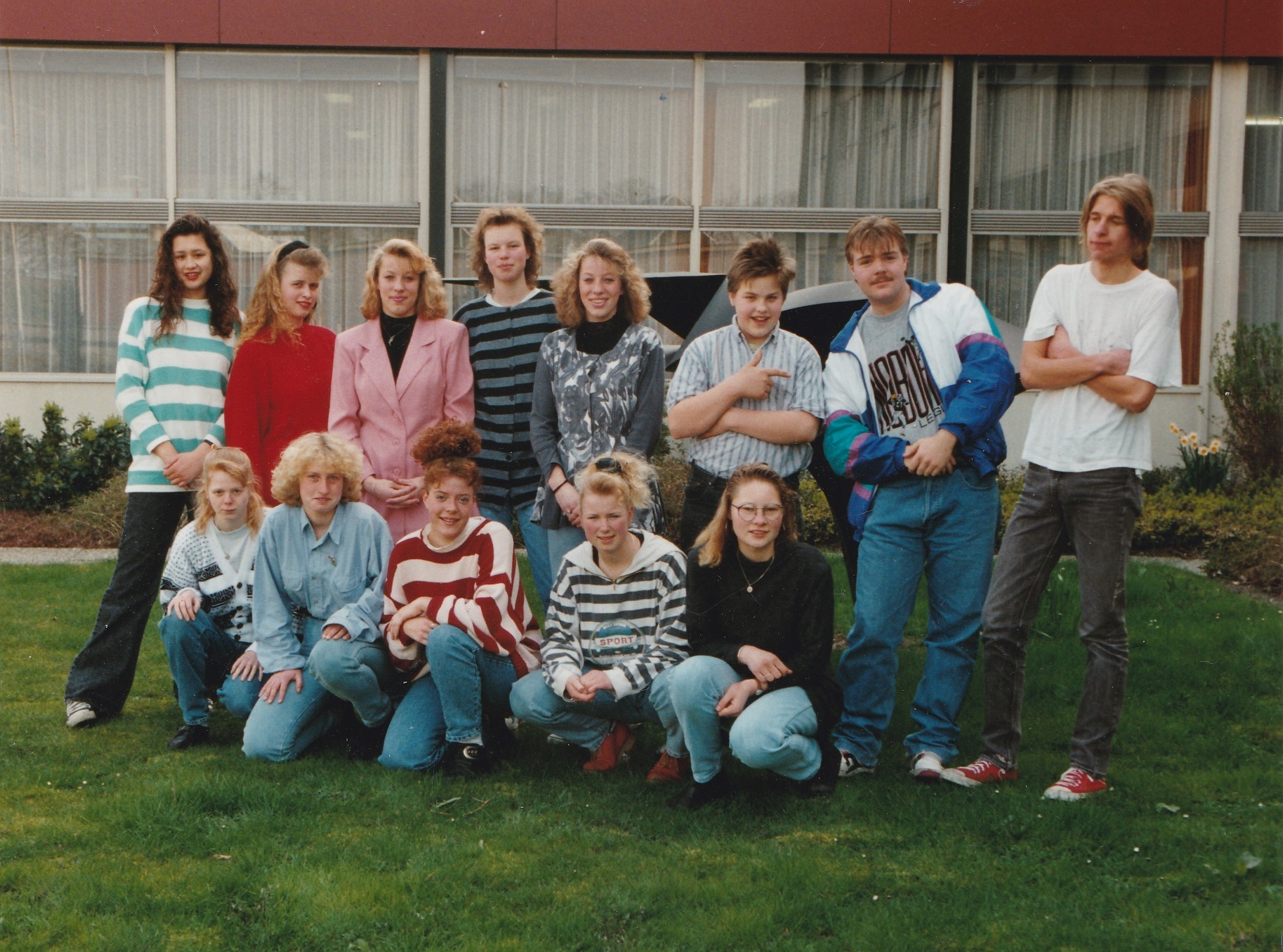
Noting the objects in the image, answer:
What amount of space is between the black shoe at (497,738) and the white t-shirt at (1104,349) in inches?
88.2

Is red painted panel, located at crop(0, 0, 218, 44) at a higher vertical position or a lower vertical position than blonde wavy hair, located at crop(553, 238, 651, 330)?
higher

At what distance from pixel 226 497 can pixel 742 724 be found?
2288mm

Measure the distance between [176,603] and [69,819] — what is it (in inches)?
42.2

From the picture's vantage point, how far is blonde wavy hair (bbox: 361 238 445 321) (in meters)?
5.15

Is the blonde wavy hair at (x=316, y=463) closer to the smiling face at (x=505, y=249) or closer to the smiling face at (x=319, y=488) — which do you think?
the smiling face at (x=319, y=488)

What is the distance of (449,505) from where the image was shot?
181 inches

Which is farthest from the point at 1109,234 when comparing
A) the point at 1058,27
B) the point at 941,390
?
the point at 1058,27

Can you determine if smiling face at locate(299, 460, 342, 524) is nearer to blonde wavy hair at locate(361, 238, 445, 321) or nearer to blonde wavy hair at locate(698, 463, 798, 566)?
blonde wavy hair at locate(361, 238, 445, 321)

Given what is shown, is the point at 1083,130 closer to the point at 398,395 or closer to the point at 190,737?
the point at 398,395

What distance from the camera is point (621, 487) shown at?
4426 millimetres

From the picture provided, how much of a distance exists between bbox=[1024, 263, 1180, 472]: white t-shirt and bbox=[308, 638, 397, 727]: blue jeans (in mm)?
2534

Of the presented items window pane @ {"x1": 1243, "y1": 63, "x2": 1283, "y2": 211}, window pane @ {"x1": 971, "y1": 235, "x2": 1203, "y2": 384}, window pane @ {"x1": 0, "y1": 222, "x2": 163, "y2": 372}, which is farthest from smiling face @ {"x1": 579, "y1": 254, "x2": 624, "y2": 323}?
window pane @ {"x1": 1243, "y1": 63, "x2": 1283, "y2": 211}

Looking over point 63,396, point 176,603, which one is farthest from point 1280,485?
point 63,396

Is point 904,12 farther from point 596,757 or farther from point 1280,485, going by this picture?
point 596,757
